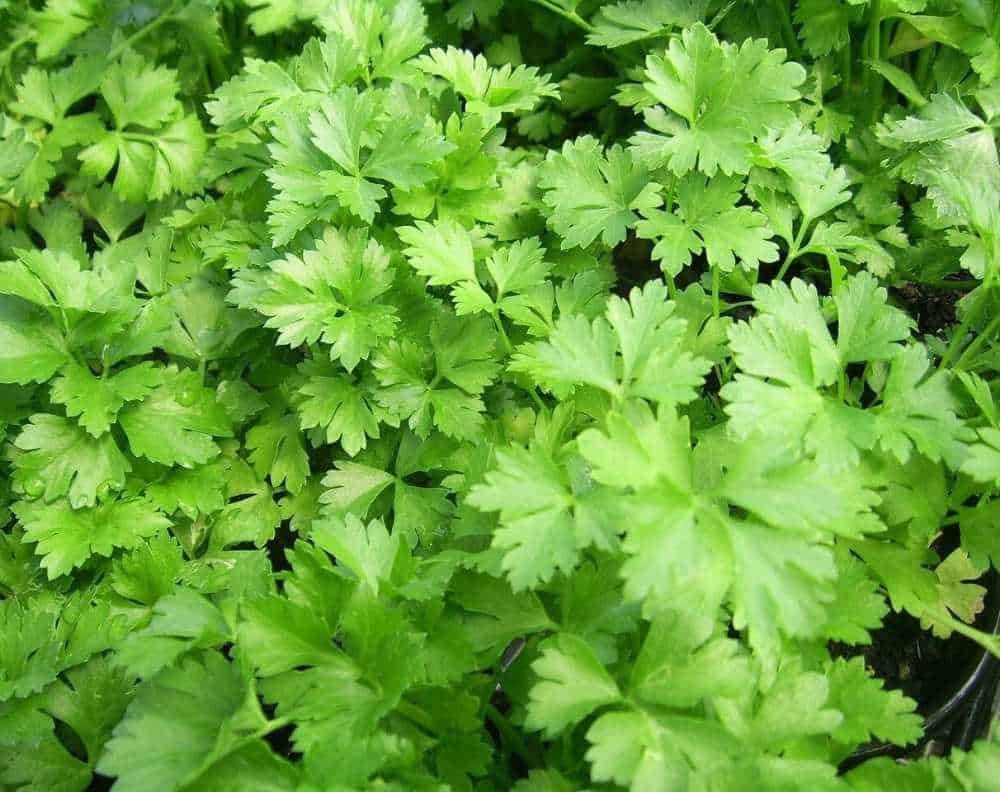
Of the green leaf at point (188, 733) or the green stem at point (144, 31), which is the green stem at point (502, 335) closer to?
the green leaf at point (188, 733)

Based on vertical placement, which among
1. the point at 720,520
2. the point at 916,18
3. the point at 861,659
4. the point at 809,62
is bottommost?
the point at 861,659

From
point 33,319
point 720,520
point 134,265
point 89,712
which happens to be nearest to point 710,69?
point 720,520

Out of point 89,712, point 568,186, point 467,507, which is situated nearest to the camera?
point 467,507

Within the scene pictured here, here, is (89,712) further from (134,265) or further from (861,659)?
(861,659)

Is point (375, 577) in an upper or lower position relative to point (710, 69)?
lower

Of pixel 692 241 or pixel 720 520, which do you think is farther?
pixel 692 241

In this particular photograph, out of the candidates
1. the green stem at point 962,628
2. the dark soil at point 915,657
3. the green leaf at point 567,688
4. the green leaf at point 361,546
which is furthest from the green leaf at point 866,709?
the green leaf at point 361,546

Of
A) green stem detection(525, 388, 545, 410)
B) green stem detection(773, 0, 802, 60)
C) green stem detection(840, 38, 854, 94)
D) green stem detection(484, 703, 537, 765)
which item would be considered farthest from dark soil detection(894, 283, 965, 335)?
green stem detection(484, 703, 537, 765)

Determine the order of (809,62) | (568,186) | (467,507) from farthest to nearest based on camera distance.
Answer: (809,62) < (568,186) < (467,507)

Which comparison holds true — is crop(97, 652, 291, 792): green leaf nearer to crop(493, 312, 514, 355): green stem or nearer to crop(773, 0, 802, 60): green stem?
crop(493, 312, 514, 355): green stem
